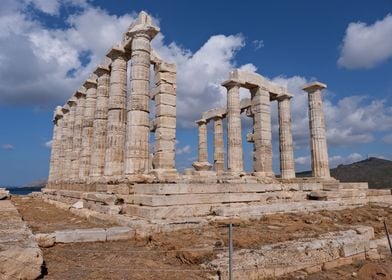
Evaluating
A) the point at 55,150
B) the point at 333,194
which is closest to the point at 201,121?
the point at 55,150

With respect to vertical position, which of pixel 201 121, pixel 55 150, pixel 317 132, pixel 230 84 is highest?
pixel 230 84

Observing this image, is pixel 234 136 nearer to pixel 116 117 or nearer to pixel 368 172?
pixel 116 117

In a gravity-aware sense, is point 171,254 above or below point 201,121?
below

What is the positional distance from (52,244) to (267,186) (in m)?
9.13

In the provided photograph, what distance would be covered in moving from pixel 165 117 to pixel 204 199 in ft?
20.3

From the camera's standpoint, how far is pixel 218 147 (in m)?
28.5

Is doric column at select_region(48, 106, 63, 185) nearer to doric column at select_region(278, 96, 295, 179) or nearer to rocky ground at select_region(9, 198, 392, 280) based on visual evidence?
doric column at select_region(278, 96, 295, 179)

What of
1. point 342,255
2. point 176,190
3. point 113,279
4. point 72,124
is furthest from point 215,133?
point 113,279

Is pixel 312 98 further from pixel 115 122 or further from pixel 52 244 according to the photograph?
pixel 52 244

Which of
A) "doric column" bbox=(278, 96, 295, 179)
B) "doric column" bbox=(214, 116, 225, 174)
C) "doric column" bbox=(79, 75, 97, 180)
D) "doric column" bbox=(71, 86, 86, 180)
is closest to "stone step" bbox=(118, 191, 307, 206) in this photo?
"doric column" bbox=(278, 96, 295, 179)

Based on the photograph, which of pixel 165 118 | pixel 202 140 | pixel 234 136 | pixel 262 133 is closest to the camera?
pixel 165 118

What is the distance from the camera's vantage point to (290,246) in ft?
19.9

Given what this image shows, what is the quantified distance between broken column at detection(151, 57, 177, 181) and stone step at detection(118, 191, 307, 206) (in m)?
3.93

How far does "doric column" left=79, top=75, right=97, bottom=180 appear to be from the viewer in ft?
68.8
